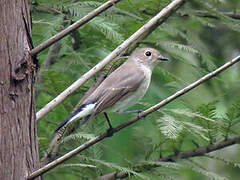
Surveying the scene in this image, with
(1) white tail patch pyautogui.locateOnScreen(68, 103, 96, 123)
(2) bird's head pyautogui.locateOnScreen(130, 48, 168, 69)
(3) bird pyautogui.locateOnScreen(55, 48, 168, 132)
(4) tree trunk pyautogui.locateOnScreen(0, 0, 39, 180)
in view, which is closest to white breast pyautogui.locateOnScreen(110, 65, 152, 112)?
(3) bird pyautogui.locateOnScreen(55, 48, 168, 132)

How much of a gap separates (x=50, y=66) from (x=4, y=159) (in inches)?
70.8

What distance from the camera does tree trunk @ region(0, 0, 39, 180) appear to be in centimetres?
247

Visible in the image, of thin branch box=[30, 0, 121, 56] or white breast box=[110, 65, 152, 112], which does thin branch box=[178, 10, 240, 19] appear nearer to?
white breast box=[110, 65, 152, 112]

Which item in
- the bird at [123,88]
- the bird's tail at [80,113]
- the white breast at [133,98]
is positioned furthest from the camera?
the white breast at [133,98]

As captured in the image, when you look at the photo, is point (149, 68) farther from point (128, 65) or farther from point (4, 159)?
point (4, 159)

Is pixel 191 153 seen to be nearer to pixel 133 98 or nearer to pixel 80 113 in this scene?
pixel 133 98

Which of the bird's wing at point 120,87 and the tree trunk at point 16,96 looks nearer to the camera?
the tree trunk at point 16,96

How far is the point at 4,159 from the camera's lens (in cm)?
246

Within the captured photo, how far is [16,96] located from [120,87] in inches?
71.9

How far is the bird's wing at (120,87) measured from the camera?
12.9ft

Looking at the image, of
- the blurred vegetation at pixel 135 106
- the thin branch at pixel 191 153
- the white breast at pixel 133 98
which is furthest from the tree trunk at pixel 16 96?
the white breast at pixel 133 98

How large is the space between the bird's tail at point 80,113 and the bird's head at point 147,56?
795mm

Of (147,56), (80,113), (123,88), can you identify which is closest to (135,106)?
(123,88)

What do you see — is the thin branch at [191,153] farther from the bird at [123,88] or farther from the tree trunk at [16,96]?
the tree trunk at [16,96]
